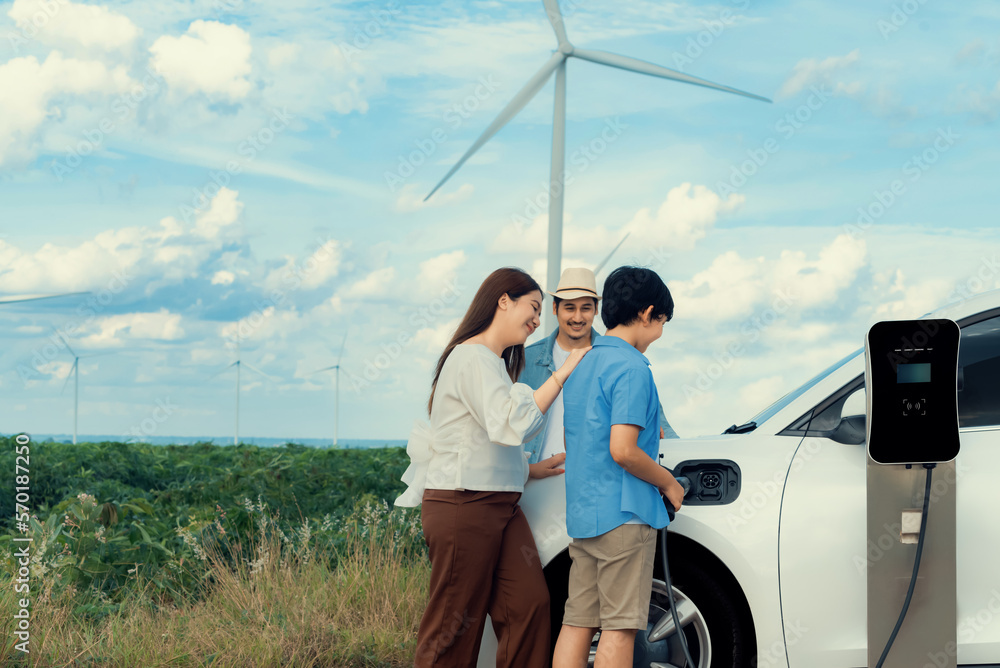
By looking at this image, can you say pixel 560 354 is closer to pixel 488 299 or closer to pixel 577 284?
pixel 577 284

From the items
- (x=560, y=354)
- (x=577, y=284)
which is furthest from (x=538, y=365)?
(x=577, y=284)

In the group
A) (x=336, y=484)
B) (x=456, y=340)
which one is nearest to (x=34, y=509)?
(x=336, y=484)

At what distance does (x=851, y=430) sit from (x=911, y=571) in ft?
1.98

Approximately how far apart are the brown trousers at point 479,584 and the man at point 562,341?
66 centimetres

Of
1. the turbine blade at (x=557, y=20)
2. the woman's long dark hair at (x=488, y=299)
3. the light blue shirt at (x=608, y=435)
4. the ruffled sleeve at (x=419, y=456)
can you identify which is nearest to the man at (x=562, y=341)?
the woman's long dark hair at (x=488, y=299)

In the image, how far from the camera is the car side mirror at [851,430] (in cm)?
357

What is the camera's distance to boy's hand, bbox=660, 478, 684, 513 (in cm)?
328

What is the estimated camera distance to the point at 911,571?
355 centimetres

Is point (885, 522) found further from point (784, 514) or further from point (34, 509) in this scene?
point (34, 509)

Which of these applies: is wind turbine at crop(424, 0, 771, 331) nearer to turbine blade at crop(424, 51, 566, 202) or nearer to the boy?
turbine blade at crop(424, 51, 566, 202)

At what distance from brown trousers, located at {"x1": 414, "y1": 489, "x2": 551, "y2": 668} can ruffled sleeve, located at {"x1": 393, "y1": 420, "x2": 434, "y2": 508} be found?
4.4 inches

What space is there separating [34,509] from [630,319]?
9638 mm

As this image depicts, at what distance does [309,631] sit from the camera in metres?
4.81

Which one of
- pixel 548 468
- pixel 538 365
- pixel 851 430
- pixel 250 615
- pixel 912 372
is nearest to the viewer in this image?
pixel 912 372
